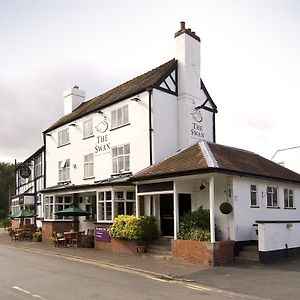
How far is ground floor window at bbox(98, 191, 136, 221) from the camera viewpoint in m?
21.2

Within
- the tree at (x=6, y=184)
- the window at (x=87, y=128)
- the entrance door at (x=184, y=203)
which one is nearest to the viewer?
the entrance door at (x=184, y=203)

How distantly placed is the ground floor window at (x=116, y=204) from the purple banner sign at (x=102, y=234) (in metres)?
0.66

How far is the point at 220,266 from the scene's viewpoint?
1476cm

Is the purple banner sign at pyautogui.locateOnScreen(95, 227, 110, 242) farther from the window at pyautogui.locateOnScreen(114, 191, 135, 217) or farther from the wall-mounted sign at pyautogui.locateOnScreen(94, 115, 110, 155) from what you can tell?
the wall-mounted sign at pyautogui.locateOnScreen(94, 115, 110, 155)

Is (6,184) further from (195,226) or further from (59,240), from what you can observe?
(195,226)

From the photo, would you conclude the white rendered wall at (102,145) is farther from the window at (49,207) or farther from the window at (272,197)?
the window at (272,197)

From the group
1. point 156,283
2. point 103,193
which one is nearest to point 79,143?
point 103,193

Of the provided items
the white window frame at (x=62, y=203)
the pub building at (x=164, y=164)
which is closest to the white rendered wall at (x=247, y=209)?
the pub building at (x=164, y=164)

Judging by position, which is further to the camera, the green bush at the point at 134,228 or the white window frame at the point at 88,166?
the white window frame at the point at 88,166

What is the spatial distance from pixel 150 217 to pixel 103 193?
3936 millimetres

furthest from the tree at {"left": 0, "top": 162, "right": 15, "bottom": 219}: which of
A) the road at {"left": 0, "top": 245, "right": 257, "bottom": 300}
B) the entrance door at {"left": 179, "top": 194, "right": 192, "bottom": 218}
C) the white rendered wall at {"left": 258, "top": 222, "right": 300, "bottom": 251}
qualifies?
the white rendered wall at {"left": 258, "top": 222, "right": 300, "bottom": 251}

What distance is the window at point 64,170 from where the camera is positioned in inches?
1078

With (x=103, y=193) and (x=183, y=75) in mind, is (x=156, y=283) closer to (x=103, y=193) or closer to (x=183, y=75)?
(x=103, y=193)

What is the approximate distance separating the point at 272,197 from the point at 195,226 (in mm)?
4751
